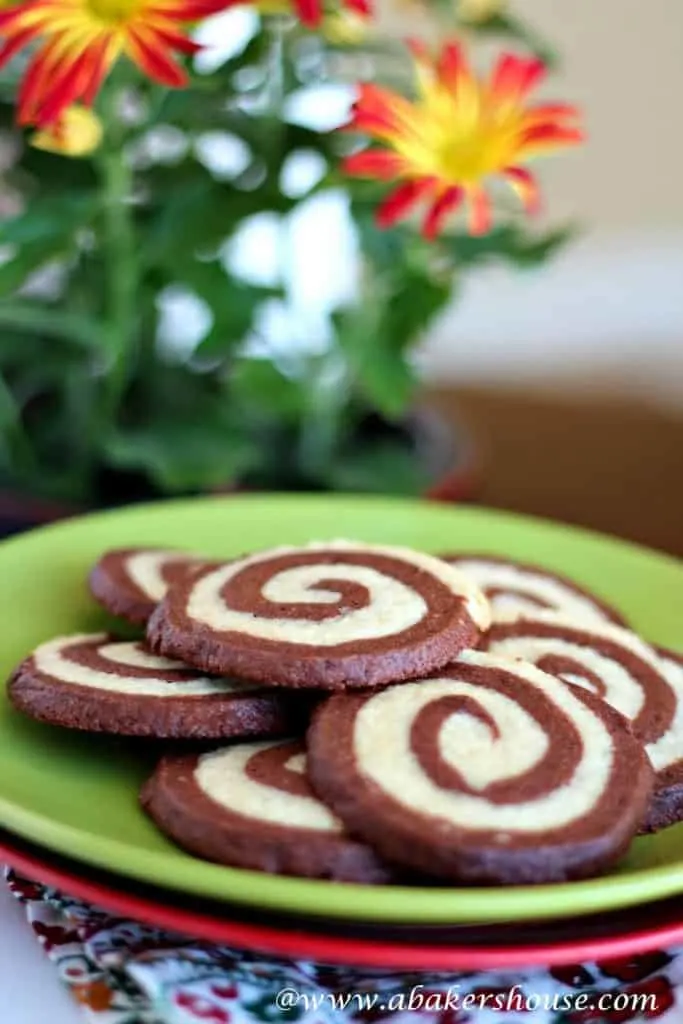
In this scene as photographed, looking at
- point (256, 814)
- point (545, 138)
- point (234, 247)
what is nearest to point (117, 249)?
point (234, 247)

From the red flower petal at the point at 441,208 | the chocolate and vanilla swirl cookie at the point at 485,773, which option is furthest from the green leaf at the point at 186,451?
the chocolate and vanilla swirl cookie at the point at 485,773

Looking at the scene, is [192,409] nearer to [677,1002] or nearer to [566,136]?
[566,136]

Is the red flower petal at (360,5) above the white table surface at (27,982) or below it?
above

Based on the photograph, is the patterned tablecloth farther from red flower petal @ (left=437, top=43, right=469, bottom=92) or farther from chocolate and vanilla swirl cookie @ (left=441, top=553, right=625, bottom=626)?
red flower petal @ (left=437, top=43, right=469, bottom=92)

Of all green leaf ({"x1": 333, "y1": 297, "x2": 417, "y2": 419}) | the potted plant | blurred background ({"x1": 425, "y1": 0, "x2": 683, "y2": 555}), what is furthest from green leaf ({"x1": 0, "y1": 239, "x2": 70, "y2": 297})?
blurred background ({"x1": 425, "y1": 0, "x2": 683, "y2": 555})

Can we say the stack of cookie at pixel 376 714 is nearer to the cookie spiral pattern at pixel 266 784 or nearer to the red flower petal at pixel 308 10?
the cookie spiral pattern at pixel 266 784

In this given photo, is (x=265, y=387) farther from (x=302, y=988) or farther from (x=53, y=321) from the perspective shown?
(x=302, y=988)

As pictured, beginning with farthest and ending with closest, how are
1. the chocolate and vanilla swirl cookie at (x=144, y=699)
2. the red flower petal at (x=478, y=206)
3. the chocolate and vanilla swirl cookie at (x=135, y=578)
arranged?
the red flower petal at (x=478, y=206)
the chocolate and vanilla swirl cookie at (x=135, y=578)
the chocolate and vanilla swirl cookie at (x=144, y=699)

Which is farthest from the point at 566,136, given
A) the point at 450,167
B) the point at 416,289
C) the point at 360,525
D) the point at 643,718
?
the point at 643,718
